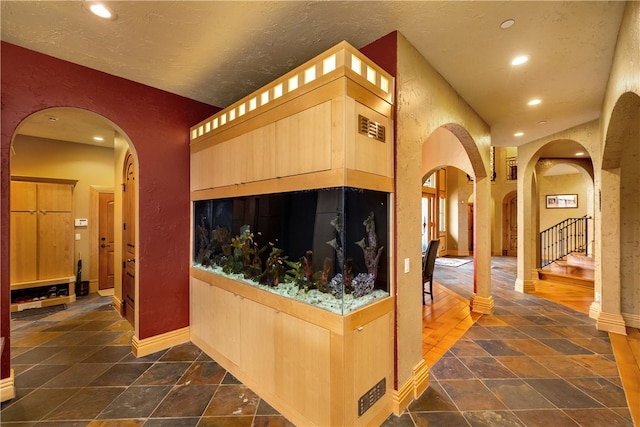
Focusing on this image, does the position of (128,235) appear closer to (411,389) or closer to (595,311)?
(411,389)

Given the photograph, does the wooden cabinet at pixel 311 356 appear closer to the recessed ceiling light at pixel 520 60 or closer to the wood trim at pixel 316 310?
the wood trim at pixel 316 310

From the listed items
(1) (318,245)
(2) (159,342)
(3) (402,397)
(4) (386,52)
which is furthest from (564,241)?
(2) (159,342)

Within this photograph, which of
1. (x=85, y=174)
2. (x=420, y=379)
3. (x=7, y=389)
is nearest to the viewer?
(x=7, y=389)

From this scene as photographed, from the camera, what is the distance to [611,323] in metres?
3.52

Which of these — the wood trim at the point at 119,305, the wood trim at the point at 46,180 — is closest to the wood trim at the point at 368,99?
the wood trim at the point at 119,305

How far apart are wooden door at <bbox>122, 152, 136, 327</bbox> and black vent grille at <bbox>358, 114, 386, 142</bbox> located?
316 centimetres

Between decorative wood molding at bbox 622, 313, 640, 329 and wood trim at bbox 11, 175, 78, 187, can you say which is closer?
decorative wood molding at bbox 622, 313, 640, 329

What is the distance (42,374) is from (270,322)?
88.0 inches

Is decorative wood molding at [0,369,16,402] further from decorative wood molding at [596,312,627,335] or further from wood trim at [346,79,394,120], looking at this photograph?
decorative wood molding at [596,312,627,335]

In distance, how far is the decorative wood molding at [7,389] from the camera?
217 cm

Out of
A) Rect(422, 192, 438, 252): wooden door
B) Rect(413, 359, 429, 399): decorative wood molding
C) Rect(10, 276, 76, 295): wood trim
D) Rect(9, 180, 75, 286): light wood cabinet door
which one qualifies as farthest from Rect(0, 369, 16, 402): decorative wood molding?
Rect(422, 192, 438, 252): wooden door

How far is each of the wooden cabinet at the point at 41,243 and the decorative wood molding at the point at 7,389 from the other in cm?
270

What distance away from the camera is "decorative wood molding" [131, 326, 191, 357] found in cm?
285

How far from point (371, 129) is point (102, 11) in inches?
78.7
